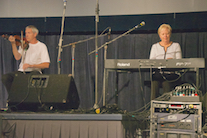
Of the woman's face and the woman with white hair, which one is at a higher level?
the woman's face

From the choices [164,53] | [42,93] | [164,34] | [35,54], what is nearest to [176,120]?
[42,93]

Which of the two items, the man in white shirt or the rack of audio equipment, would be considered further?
the man in white shirt

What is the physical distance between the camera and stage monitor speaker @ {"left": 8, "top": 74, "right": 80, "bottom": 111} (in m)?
2.20

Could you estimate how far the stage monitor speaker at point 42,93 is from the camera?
220cm

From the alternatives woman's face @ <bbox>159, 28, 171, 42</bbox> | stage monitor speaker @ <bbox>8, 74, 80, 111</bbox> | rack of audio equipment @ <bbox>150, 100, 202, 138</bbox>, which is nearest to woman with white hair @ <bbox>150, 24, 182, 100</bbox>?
woman's face @ <bbox>159, 28, 171, 42</bbox>

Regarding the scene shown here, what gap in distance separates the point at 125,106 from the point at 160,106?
172 centimetres

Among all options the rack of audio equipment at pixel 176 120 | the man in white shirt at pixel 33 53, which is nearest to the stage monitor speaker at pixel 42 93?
the rack of audio equipment at pixel 176 120

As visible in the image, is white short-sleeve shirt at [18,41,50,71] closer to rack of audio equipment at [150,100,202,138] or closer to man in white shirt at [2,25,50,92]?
man in white shirt at [2,25,50,92]

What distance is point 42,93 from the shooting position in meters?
2.24

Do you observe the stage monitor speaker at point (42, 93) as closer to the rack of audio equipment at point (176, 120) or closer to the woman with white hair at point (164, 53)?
the rack of audio equipment at point (176, 120)

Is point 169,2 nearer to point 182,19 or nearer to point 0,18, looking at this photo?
point 182,19

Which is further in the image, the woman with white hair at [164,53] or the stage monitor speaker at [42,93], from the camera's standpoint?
the woman with white hair at [164,53]

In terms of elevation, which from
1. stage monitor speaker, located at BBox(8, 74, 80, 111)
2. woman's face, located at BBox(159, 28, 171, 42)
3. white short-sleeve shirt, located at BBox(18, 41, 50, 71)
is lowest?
stage monitor speaker, located at BBox(8, 74, 80, 111)

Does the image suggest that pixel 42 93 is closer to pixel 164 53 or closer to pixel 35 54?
pixel 35 54
